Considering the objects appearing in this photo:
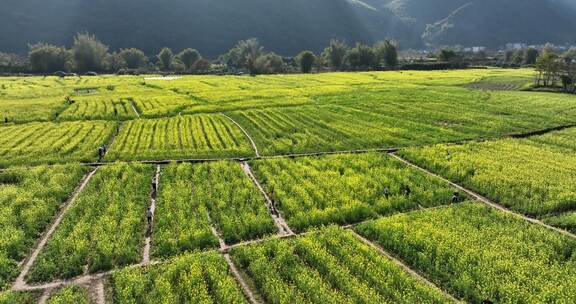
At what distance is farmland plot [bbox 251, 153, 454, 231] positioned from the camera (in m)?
25.2

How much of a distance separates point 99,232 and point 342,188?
16.0 metres

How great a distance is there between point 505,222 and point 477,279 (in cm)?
738

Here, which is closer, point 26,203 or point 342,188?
point 26,203

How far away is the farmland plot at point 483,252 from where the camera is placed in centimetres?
1733

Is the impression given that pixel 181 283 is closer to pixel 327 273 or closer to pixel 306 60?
pixel 327 273

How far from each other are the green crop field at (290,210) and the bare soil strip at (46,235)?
12 centimetres

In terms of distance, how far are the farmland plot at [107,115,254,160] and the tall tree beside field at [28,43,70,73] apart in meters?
117

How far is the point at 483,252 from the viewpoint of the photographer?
65.7ft

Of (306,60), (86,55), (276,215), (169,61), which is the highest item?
(86,55)

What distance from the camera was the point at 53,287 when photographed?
720 inches

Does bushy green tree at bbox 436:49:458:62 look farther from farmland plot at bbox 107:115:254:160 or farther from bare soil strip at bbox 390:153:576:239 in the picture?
bare soil strip at bbox 390:153:576:239

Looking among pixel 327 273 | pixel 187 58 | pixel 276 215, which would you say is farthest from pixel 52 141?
pixel 187 58

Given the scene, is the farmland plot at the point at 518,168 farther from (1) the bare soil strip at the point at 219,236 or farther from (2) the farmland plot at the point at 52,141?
(2) the farmland plot at the point at 52,141

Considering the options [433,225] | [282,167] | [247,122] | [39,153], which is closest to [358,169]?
[282,167]
